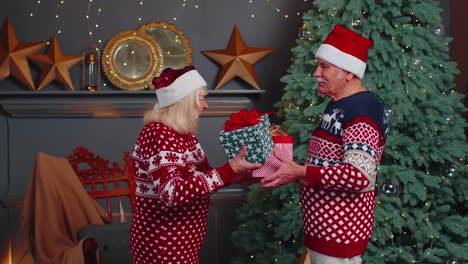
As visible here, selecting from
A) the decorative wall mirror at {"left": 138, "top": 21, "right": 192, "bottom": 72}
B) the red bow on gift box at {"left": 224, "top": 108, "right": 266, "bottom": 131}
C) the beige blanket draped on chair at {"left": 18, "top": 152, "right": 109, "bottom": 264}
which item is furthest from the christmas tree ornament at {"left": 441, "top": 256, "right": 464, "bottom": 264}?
the decorative wall mirror at {"left": 138, "top": 21, "right": 192, "bottom": 72}

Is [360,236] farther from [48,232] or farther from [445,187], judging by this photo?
[48,232]

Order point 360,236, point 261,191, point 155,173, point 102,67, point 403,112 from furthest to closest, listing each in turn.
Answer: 1. point 102,67
2. point 261,191
3. point 403,112
4. point 360,236
5. point 155,173

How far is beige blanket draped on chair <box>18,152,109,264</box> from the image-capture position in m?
3.36

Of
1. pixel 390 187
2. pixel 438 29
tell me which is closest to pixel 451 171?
pixel 390 187

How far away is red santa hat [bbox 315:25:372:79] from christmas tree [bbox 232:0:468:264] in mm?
1010

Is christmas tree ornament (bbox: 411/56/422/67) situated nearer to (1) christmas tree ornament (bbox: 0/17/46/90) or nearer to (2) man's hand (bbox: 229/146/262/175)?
(2) man's hand (bbox: 229/146/262/175)

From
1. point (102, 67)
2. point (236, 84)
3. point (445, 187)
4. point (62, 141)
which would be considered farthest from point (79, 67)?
point (445, 187)

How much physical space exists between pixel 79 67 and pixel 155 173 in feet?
9.19

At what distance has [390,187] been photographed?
127 inches

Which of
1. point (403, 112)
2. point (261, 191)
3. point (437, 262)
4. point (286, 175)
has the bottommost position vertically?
point (437, 262)

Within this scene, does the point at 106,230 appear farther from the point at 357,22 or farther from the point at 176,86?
the point at 357,22

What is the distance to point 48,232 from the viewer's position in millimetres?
3395

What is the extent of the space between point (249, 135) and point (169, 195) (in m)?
0.40

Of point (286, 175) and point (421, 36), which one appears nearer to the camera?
point (286, 175)
